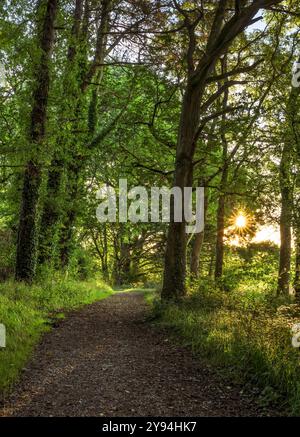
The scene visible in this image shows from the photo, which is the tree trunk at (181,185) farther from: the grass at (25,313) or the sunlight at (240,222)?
the sunlight at (240,222)

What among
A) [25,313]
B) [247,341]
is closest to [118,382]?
[247,341]

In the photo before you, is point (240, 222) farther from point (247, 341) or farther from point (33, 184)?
point (247, 341)

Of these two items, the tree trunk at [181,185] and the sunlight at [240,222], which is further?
the sunlight at [240,222]

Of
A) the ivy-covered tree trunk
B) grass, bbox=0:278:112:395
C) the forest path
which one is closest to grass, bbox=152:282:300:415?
the forest path

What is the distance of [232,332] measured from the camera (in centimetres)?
744

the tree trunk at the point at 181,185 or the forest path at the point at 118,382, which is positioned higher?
the tree trunk at the point at 181,185

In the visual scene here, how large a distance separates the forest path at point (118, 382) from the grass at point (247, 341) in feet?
0.97

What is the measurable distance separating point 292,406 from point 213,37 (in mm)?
11677

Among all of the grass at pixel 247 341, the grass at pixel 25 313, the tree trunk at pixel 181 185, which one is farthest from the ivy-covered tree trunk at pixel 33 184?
the grass at pixel 247 341

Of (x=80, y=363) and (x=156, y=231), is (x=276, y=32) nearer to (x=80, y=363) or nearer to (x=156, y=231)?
(x=80, y=363)

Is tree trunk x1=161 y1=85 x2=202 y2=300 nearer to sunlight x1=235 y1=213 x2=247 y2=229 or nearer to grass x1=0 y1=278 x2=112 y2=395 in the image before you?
grass x1=0 y1=278 x2=112 y2=395

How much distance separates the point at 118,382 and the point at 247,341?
2190 mm

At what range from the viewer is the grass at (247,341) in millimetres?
5167

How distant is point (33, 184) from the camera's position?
12961mm
